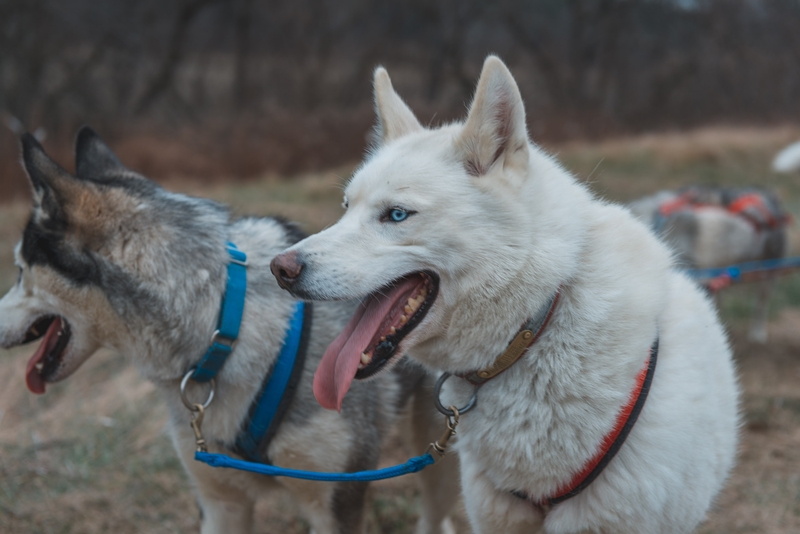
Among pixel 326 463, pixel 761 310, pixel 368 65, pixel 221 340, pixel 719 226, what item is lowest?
pixel 368 65

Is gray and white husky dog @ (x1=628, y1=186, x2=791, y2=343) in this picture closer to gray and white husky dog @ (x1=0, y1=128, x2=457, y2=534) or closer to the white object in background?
the white object in background

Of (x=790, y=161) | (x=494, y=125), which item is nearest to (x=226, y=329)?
(x=494, y=125)

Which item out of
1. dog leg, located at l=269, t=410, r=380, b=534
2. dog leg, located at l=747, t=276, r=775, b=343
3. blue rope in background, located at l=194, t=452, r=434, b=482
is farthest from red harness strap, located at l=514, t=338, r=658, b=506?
dog leg, located at l=747, t=276, r=775, b=343

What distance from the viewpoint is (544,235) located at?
5.80 ft

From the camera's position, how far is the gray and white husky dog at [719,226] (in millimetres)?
5324

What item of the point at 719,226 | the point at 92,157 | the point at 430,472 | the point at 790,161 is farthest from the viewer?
the point at 719,226

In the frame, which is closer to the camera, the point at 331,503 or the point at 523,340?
the point at 523,340

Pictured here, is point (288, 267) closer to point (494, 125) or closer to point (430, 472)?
point (494, 125)

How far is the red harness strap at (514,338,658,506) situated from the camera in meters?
1.77

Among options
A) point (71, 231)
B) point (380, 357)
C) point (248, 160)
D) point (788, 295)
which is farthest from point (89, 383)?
point (248, 160)

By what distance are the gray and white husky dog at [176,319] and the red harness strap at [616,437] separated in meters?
0.88

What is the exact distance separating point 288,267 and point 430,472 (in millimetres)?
1585

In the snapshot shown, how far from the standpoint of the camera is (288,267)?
1723mm

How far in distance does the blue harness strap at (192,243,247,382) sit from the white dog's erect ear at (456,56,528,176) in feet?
3.16
